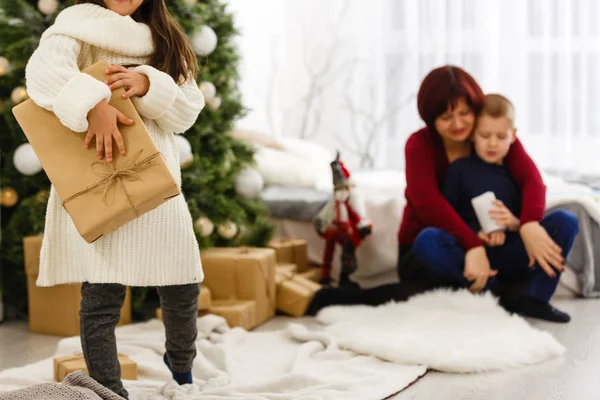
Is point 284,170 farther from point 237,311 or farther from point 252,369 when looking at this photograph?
point 252,369

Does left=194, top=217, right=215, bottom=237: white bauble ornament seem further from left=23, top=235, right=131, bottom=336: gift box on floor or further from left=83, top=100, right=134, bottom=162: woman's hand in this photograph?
left=83, top=100, right=134, bottom=162: woman's hand

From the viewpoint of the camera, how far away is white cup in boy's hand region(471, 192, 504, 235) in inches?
105

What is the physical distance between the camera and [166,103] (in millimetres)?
1708

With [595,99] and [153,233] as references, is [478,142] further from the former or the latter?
[595,99]

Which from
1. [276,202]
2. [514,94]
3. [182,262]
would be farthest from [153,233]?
[514,94]

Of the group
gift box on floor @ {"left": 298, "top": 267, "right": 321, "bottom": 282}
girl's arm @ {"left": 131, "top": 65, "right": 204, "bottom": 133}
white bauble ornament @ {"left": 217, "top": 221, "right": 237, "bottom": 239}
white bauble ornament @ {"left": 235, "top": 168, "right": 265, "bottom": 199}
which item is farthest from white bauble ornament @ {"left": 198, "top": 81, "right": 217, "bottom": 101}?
girl's arm @ {"left": 131, "top": 65, "right": 204, "bottom": 133}

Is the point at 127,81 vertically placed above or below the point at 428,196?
above

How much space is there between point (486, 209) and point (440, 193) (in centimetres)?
17

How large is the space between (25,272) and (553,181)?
2133 mm

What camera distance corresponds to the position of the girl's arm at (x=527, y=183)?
8.71ft

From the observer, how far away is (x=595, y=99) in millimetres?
4648

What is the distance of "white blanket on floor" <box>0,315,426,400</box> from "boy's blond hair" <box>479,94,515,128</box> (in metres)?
0.93

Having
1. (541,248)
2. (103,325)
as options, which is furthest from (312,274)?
(103,325)

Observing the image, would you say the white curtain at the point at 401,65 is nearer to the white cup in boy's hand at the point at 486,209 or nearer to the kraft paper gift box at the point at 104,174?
the white cup in boy's hand at the point at 486,209
